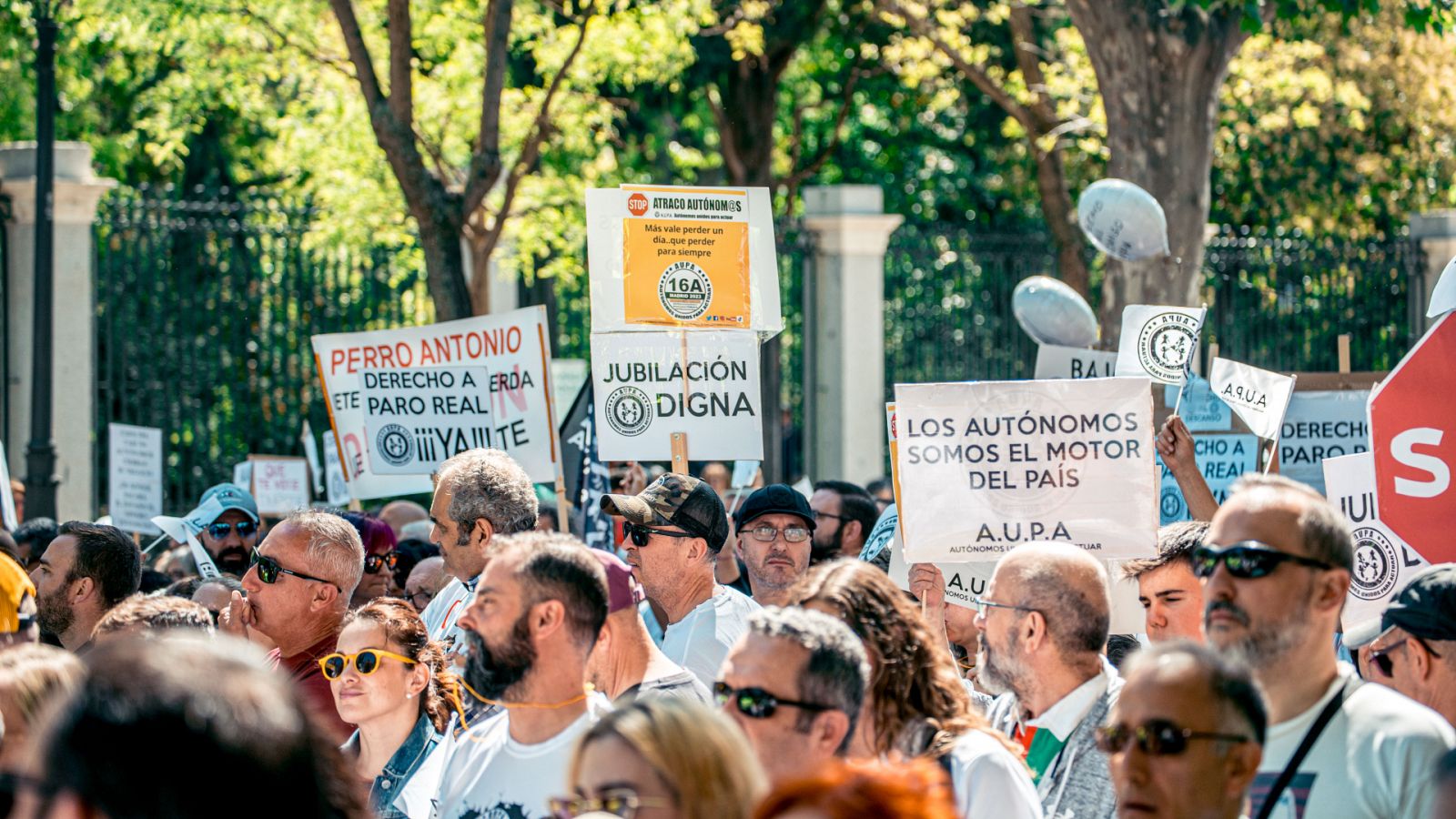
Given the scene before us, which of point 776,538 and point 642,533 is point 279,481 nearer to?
point 776,538

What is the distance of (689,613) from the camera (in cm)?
592

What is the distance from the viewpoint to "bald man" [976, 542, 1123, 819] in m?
4.25

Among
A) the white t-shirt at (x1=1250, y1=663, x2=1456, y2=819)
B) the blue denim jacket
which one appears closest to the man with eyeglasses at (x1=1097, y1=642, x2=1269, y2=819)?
the white t-shirt at (x1=1250, y1=663, x2=1456, y2=819)

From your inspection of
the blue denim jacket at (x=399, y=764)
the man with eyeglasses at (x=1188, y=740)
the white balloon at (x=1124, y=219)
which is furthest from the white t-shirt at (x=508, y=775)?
the white balloon at (x=1124, y=219)

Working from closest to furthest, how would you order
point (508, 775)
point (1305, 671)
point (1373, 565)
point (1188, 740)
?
1. point (1188, 740)
2. point (1305, 671)
3. point (508, 775)
4. point (1373, 565)

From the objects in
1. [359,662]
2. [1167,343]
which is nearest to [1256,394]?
[1167,343]

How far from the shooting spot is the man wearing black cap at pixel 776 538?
22.6 ft

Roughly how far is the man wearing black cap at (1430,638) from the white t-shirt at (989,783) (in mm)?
1130

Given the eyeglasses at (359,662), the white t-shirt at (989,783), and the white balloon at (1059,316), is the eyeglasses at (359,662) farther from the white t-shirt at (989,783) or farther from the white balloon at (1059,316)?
the white balloon at (1059,316)

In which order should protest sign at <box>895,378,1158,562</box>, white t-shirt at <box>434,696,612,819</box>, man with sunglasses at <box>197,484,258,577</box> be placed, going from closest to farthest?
white t-shirt at <box>434,696,612,819</box> → protest sign at <box>895,378,1158,562</box> → man with sunglasses at <box>197,484,258,577</box>

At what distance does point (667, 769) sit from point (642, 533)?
3.24 meters

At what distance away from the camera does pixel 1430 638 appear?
4.25 meters

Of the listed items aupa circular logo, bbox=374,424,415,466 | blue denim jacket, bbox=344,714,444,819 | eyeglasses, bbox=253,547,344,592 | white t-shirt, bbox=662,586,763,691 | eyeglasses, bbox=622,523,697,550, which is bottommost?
blue denim jacket, bbox=344,714,444,819

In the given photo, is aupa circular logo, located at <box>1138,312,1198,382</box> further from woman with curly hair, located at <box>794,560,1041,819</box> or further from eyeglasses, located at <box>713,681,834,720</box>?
eyeglasses, located at <box>713,681,834,720</box>
